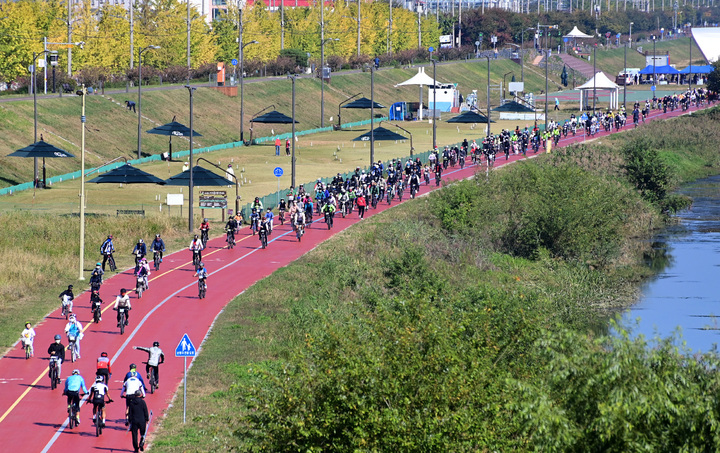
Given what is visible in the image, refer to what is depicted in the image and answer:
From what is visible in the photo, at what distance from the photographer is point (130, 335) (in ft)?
104

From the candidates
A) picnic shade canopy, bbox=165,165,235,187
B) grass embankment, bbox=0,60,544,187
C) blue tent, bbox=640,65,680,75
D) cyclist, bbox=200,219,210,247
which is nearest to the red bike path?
cyclist, bbox=200,219,210,247

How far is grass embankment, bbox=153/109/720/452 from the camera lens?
15.6 metres

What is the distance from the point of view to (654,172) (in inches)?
2830

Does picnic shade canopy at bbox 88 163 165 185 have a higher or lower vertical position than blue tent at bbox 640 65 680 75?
lower

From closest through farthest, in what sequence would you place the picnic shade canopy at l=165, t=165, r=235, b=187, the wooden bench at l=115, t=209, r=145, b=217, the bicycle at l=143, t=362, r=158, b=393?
the bicycle at l=143, t=362, r=158, b=393
the wooden bench at l=115, t=209, r=145, b=217
the picnic shade canopy at l=165, t=165, r=235, b=187

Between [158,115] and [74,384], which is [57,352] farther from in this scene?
[158,115]

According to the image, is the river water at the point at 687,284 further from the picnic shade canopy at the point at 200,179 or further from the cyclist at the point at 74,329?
the picnic shade canopy at the point at 200,179

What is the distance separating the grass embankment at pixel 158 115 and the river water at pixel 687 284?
1233 inches

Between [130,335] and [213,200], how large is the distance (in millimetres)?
18700

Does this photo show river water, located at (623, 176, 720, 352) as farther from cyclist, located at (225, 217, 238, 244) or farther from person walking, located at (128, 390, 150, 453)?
cyclist, located at (225, 217, 238, 244)

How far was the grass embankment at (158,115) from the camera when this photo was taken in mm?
74625

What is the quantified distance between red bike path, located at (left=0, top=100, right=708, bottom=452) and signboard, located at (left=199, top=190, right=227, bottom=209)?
1.72 m

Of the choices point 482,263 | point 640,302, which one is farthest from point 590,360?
point 482,263

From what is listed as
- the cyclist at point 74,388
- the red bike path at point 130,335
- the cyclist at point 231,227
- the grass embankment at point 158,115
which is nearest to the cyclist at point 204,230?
the red bike path at point 130,335
